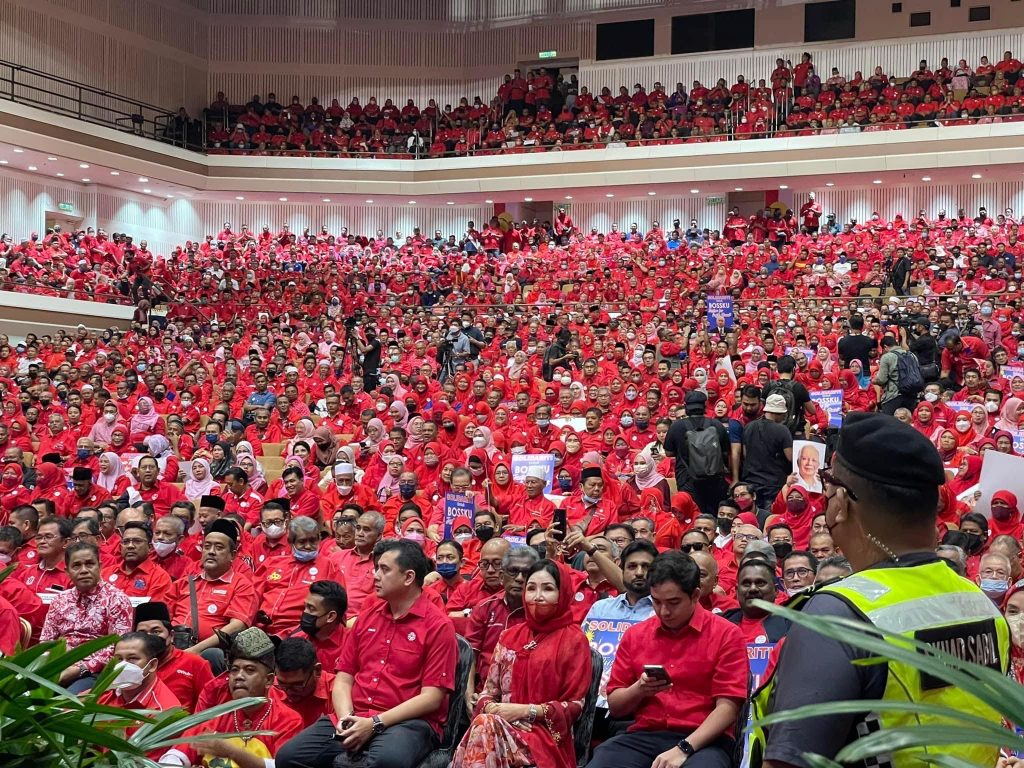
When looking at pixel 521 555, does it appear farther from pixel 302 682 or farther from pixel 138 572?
pixel 138 572

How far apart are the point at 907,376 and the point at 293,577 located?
7.10 metres

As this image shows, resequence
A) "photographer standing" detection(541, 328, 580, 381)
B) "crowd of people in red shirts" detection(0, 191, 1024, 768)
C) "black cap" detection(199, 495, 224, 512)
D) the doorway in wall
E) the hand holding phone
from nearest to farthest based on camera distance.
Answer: "crowd of people in red shirts" detection(0, 191, 1024, 768), the hand holding phone, "black cap" detection(199, 495, 224, 512), "photographer standing" detection(541, 328, 580, 381), the doorway in wall

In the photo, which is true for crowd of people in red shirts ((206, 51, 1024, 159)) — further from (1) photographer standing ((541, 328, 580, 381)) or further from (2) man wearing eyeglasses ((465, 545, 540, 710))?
(2) man wearing eyeglasses ((465, 545, 540, 710))

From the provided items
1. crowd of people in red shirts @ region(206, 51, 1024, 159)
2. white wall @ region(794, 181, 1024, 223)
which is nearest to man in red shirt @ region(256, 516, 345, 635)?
crowd of people in red shirts @ region(206, 51, 1024, 159)

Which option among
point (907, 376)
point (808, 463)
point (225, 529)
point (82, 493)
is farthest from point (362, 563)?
point (907, 376)

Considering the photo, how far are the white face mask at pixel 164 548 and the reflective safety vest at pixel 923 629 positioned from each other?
6.31 metres

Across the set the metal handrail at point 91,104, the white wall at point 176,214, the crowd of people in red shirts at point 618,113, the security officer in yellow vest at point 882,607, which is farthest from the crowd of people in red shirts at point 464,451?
the metal handrail at point 91,104

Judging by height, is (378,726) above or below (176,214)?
below

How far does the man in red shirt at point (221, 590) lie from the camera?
21.4 ft

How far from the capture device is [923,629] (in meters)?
1.61

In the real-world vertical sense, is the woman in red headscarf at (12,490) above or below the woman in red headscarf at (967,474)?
below

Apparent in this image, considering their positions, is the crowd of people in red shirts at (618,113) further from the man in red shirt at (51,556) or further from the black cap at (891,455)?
the black cap at (891,455)

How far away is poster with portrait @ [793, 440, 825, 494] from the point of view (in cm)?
825

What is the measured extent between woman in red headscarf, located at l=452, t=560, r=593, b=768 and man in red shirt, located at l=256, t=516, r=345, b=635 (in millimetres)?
2354
